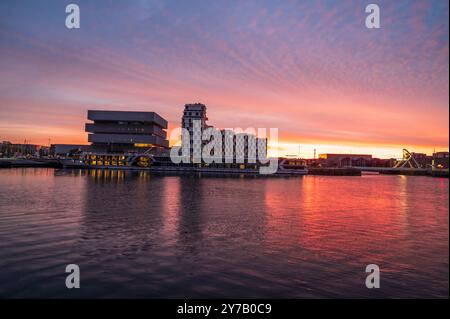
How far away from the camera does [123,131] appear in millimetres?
187250

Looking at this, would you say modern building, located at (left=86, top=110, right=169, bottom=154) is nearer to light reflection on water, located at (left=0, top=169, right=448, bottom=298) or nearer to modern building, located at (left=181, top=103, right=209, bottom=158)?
modern building, located at (left=181, top=103, right=209, bottom=158)

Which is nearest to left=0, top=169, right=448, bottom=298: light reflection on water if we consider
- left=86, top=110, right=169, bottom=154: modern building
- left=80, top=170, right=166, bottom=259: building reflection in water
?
left=80, top=170, right=166, bottom=259: building reflection in water

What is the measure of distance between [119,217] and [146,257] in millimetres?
14033

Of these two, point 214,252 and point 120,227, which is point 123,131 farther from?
point 214,252

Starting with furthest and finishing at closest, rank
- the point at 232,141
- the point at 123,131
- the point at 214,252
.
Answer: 1. the point at 123,131
2. the point at 232,141
3. the point at 214,252

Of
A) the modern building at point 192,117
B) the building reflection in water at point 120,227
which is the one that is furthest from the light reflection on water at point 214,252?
the modern building at point 192,117

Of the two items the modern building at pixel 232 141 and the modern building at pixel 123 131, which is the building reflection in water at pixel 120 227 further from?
the modern building at pixel 123 131

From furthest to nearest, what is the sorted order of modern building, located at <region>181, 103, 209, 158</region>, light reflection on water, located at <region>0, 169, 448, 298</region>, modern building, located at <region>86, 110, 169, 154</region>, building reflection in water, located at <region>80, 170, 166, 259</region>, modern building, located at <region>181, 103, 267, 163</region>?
1. modern building, located at <region>181, 103, 209, 158</region>
2. modern building, located at <region>86, 110, 169, 154</region>
3. modern building, located at <region>181, 103, 267, 163</region>
4. building reflection in water, located at <region>80, 170, 166, 259</region>
5. light reflection on water, located at <region>0, 169, 448, 298</region>

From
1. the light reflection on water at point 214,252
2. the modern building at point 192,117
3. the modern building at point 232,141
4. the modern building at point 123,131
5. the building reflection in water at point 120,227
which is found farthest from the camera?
the modern building at point 192,117

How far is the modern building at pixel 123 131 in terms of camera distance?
18425 cm

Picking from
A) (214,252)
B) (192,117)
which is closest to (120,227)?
(214,252)

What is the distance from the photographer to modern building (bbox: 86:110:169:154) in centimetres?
18425
